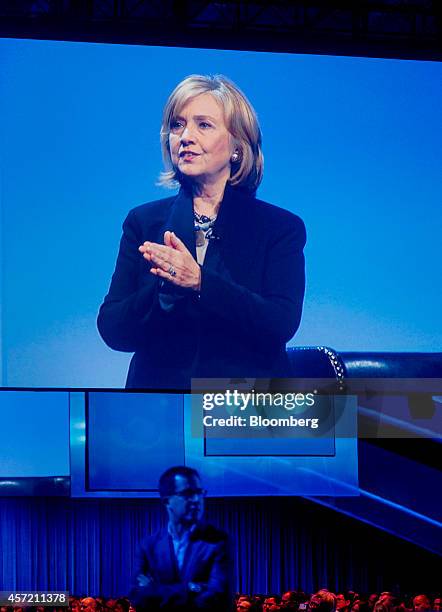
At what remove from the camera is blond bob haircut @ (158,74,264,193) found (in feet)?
18.8

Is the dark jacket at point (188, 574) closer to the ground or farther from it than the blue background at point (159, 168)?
closer to the ground

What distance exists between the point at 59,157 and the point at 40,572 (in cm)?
234

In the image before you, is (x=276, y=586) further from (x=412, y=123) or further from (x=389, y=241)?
(x=412, y=123)

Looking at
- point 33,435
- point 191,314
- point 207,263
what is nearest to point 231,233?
point 207,263

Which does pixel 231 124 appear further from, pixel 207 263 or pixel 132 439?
pixel 132 439

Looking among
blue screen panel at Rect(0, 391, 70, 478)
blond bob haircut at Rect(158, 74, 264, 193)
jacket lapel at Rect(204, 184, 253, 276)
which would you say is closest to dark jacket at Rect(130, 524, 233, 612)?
blue screen panel at Rect(0, 391, 70, 478)

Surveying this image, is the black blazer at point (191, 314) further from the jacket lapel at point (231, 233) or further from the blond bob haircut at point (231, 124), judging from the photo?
the blond bob haircut at point (231, 124)

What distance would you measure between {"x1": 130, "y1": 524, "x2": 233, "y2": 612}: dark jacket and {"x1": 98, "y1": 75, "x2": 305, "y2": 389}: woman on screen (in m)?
0.89

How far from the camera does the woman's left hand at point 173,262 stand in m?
5.61

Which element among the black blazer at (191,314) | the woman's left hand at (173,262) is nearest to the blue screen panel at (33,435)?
the black blazer at (191,314)

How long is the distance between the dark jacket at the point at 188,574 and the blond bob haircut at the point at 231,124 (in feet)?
6.29

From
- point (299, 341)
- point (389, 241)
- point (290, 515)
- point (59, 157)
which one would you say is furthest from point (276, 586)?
point (59, 157)

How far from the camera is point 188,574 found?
5.06 m

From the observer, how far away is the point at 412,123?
5934 millimetres
